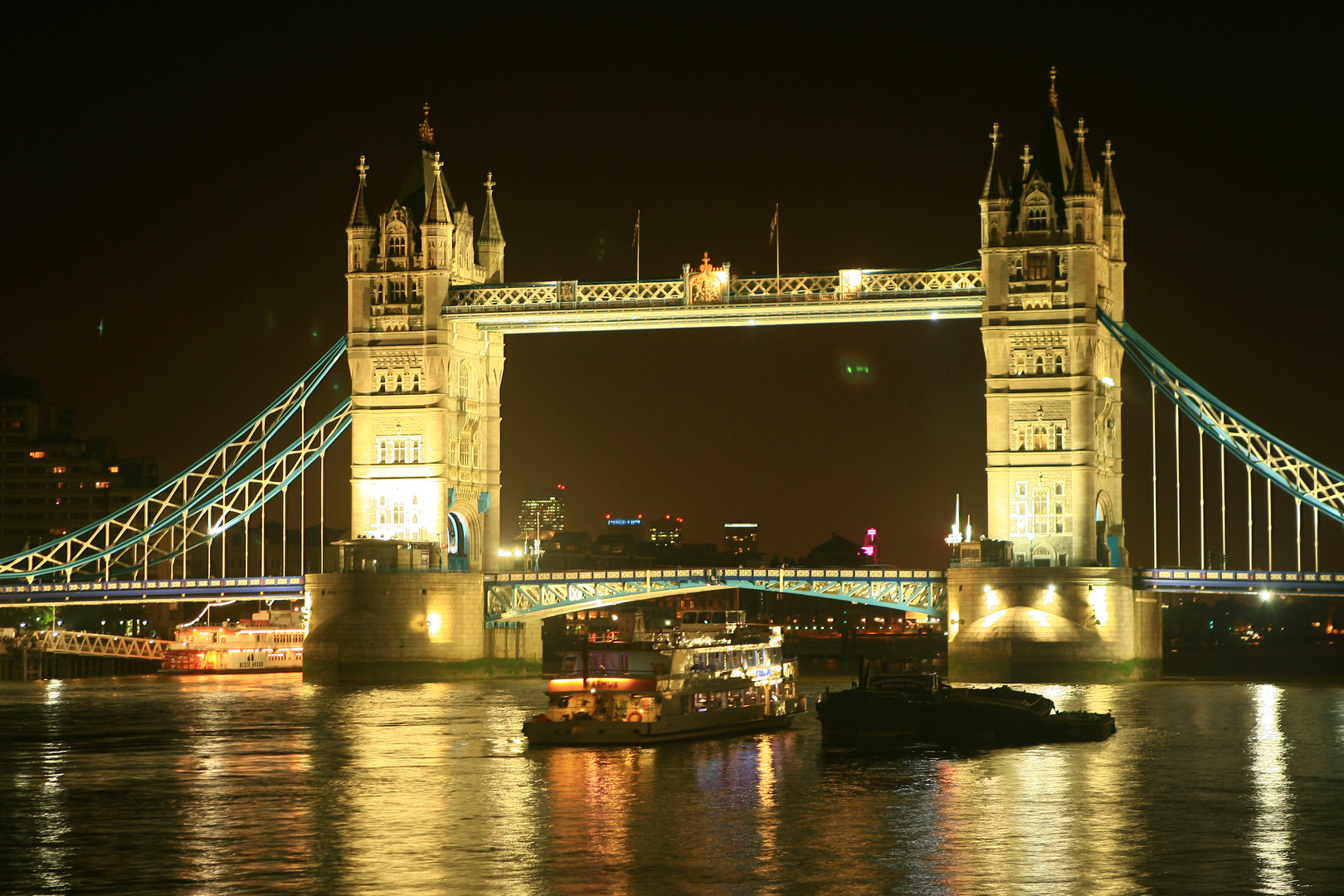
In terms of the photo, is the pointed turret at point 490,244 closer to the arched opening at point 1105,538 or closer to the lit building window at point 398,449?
the lit building window at point 398,449

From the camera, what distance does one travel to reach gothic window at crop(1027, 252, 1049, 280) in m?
72.6

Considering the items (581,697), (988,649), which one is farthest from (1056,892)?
(988,649)

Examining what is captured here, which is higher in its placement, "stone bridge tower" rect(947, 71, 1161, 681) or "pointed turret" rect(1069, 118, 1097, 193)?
"pointed turret" rect(1069, 118, 1097, 193)

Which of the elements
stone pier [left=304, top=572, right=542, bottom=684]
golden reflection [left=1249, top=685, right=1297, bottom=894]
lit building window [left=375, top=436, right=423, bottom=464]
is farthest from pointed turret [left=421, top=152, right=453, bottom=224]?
golden reflection [left=1249, top=685, right=1297, bottom=894]

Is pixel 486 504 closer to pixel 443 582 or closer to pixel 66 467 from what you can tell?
pixel 443 582

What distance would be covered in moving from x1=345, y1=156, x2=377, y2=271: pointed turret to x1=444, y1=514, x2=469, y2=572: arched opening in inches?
429

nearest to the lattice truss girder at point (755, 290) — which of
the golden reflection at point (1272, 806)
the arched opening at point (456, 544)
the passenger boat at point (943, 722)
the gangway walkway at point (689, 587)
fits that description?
the arched opening at point (456, 544)

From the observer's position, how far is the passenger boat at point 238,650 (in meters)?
99.4

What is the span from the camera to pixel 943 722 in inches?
1881

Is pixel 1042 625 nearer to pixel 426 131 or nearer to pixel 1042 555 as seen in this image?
pixel 1042 555

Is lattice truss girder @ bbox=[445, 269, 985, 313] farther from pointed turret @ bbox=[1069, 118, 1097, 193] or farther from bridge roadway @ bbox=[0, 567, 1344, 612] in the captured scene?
bridge roadway @ bbox=[0, 567, 1344, 612]

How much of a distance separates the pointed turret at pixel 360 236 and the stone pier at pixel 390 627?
42.2 ft

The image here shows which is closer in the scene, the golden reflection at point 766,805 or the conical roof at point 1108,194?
the golden reflection at point 766,805

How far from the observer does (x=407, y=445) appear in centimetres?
7912
